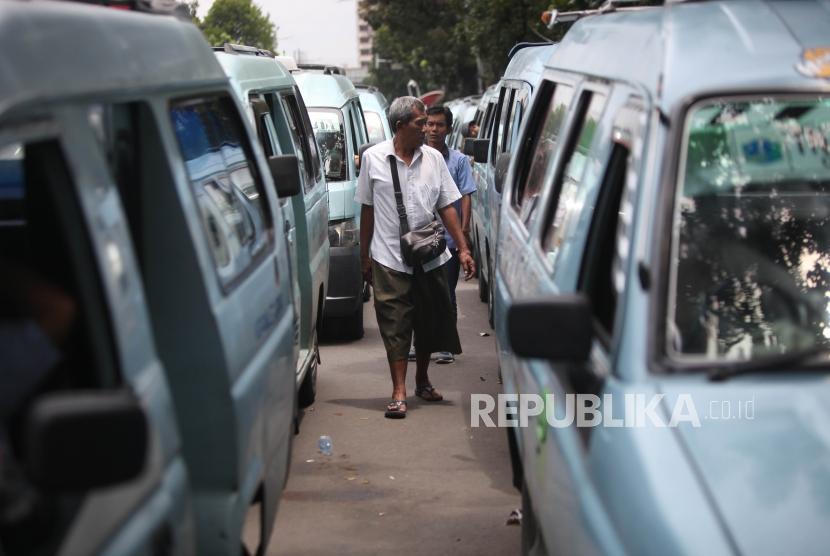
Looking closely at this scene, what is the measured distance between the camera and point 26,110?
249 centimetres

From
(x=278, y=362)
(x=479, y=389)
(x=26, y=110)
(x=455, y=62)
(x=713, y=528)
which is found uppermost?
(x=26, y=110)

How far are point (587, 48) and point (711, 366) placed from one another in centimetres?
206

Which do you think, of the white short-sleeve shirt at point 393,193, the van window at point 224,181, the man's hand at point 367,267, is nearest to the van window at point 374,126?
the man's hand at point 367,267

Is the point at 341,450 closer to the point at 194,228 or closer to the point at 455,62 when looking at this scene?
the point at 194,228

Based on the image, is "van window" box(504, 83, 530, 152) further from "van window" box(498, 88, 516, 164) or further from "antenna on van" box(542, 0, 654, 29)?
"antenna on van" box(542, 0, 654, 29)

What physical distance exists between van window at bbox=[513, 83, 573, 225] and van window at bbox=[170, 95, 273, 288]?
43.1 inches

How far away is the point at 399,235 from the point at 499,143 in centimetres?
345

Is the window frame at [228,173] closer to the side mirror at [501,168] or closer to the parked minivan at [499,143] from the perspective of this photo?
the side mirror at [501,168]

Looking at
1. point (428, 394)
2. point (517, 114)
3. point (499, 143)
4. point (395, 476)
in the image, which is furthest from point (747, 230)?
point (499, 143)

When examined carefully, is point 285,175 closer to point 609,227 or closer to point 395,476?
point 395,476

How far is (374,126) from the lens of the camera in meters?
17.0

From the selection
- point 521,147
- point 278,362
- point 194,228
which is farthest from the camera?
point 521,147

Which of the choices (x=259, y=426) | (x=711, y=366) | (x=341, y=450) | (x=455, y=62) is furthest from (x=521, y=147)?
(x=455, y=62)

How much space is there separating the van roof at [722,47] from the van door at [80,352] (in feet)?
4.66
